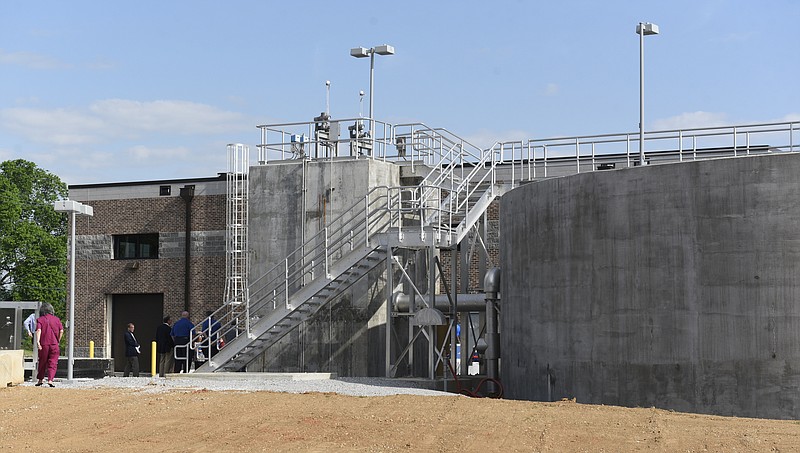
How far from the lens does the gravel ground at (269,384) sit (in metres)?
21.5

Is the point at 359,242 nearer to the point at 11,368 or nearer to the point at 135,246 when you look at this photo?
the point at 11,368

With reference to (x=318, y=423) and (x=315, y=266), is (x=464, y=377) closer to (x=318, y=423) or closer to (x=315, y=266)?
(x=315, y=266)

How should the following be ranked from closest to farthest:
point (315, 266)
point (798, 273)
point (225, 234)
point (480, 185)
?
point (798, 273) → point (315, 266) → point (480, 185) → point (225, 234)

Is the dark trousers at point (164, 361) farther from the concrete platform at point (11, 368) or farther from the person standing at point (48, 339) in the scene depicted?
the concrete platform at point (11, 368)

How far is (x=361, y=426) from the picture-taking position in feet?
52.1

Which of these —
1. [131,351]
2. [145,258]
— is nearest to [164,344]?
[131,351]

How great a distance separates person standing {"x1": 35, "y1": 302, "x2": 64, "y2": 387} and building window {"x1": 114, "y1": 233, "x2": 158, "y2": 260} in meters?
15.9

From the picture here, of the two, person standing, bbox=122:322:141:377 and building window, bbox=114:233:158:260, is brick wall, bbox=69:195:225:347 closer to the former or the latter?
building window, bbox=114:233:158:260

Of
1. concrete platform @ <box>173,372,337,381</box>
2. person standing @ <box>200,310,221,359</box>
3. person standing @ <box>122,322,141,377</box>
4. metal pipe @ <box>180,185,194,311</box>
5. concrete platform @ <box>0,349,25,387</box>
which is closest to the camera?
concrete platform @ <box>0,349,25,387</box>

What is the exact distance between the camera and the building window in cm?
3875

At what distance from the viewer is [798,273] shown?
61.9 ft

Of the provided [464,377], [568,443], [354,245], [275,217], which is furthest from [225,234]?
[568,443]

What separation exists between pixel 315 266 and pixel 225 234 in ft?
34.6

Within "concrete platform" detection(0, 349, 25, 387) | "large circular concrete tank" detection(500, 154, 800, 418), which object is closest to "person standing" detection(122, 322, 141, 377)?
"concrete platform" detection(0, 349, 25, 387)
